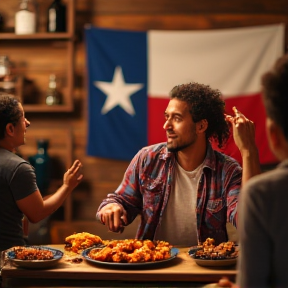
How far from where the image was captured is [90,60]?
14.5 feet

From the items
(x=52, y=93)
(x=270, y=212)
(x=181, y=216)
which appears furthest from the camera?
(x=52, y=93)

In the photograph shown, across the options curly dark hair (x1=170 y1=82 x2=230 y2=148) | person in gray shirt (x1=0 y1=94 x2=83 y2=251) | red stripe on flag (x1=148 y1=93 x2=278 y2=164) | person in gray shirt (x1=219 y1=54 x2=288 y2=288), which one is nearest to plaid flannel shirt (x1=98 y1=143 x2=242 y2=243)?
curly dark hair (x1=170 y1=82 x2=230 y2=148)

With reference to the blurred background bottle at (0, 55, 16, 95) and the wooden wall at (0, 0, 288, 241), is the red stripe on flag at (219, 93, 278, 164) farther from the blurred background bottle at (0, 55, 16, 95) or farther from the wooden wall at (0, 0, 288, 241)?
the blurred background bottle at (0, 55, 16, 95)

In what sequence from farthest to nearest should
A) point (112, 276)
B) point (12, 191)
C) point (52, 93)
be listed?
point (52, 93)
point (12, 191)
point (112, 276)

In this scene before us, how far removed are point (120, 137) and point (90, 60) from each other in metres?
0.64

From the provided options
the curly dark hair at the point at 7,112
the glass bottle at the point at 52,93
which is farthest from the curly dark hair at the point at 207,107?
the glass bottle at the point at 52,93

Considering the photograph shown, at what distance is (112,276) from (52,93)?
110 inches

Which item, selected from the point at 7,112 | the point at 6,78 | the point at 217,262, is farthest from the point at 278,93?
the point at 6,78

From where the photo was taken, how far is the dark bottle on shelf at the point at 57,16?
4359 mm

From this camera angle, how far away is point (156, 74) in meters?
4.38

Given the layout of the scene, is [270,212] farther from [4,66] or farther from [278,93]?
[4,66]

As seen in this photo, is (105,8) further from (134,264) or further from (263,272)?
(263,272)

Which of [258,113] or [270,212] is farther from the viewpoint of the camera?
[258,113]

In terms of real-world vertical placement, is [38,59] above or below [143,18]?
below
